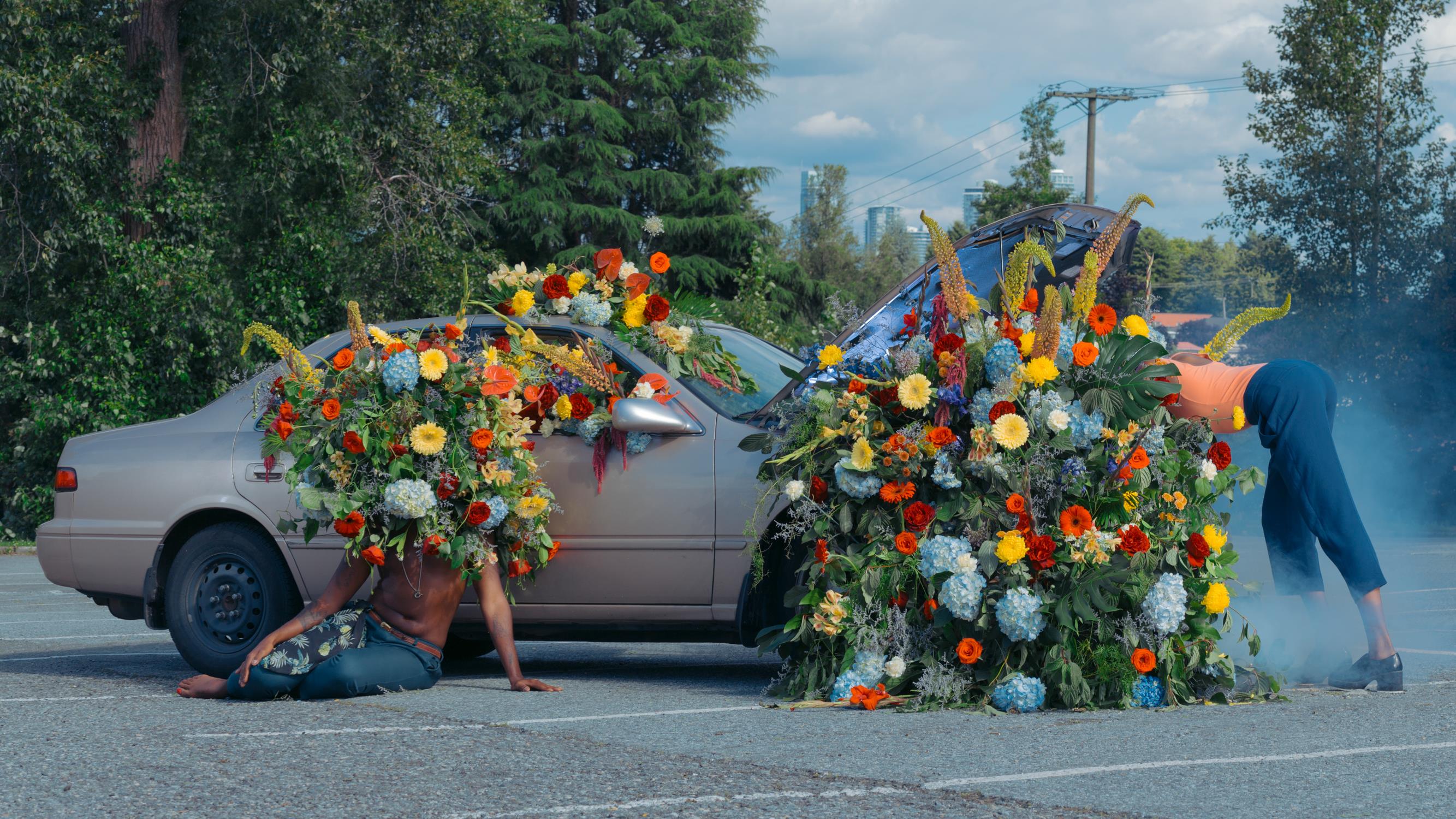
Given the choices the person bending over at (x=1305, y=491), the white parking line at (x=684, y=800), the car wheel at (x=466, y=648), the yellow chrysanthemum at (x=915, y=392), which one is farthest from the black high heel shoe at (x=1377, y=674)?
the car wheel at (x=466, y=648)

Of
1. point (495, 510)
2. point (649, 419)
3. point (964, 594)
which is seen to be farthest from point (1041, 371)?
point (495, 510)

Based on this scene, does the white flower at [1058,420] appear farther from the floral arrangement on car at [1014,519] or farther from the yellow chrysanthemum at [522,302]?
the yellow chrysanthemum at [522,302]

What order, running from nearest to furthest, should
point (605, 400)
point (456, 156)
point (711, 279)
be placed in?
point (605, 400) < point (456, 156) < point (711, 279)

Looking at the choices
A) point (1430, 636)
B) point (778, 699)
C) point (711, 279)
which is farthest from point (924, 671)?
point (711, 279)

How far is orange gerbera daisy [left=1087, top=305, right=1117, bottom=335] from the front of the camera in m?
5.47

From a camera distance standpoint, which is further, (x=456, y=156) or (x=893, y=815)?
(x=456, y=156)

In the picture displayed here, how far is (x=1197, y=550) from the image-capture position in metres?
5.31

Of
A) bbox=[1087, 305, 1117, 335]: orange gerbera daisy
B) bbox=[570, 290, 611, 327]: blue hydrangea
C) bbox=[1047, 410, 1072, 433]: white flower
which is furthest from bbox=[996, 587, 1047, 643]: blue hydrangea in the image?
bbox=[570, 290, 611, 327]: blue hydrangea

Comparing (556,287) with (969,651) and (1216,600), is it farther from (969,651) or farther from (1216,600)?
(1216,600)

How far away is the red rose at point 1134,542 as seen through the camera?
205 inches

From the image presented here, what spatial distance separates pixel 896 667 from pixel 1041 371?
51.6 inches

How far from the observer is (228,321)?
17.8 m

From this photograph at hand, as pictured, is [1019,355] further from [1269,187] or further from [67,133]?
[1269,187]

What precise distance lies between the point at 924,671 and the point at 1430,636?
355 cm
